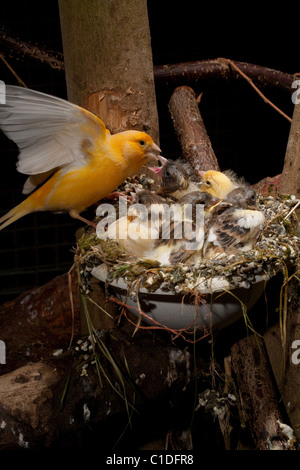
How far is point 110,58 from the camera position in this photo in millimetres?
1954

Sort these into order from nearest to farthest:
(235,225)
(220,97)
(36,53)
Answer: (235,225) < (36,53) < (220,97)

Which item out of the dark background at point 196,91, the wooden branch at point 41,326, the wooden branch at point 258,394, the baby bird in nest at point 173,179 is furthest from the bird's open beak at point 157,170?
the wooden branch at point 41,326

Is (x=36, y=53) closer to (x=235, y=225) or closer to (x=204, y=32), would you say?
(x=204, y=32)

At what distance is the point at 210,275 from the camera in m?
1.49

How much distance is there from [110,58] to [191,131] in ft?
1.82

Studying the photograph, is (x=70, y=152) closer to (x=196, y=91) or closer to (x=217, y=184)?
(x=217, y=184)

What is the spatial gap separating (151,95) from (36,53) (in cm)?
69

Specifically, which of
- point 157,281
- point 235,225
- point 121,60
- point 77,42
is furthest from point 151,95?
point 157,281

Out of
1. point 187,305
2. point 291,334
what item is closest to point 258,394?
point 291,334

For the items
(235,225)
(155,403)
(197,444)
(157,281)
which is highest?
(235,225)

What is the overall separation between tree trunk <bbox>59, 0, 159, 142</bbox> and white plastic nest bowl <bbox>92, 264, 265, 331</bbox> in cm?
65

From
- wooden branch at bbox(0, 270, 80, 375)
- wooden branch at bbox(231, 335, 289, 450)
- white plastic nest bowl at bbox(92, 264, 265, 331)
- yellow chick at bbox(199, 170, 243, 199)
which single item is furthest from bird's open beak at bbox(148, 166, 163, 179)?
wooden branch at bbox(0, 270, 80, 375)

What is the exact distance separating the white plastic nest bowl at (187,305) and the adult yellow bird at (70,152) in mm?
336

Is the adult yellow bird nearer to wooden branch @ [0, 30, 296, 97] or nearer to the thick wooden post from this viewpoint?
the thick wooden post
